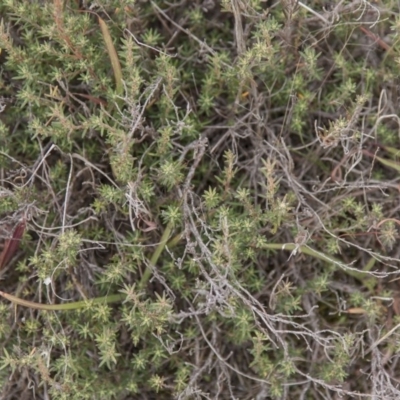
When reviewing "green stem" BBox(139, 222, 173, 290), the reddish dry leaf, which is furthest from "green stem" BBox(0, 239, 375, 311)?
the reddish dry leaf

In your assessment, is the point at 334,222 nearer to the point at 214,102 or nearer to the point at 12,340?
the point at 214,102

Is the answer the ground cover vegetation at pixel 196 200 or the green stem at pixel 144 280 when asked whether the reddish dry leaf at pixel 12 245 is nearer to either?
the ground cover vegetation at pixel 196 200

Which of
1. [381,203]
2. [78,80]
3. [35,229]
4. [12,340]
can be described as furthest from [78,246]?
[381,203]

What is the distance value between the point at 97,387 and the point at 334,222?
0.97 metres

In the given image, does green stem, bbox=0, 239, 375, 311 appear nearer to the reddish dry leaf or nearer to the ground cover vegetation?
the ground cover vegetation

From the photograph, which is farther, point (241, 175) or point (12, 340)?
point (241, 175)

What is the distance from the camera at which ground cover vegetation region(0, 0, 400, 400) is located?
1.93 metres

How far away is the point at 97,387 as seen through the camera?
1995mm

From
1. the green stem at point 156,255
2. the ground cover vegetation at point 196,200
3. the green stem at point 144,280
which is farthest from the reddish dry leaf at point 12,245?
the green stem at point 156,255

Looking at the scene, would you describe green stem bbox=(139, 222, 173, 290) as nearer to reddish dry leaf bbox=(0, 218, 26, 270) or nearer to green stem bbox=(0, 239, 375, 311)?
green stem bbox=(0, 239, 375, 311)

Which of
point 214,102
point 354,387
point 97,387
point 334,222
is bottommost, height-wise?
point 354,387

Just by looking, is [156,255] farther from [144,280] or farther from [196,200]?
[196,200]

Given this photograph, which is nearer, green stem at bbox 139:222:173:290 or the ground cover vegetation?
the ground cover vegetation

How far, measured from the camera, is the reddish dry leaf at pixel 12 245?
2.01m
